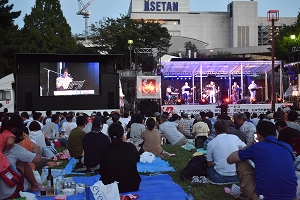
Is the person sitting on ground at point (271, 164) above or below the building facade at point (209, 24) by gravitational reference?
below

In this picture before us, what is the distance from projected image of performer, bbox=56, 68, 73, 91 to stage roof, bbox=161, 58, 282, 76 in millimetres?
5057

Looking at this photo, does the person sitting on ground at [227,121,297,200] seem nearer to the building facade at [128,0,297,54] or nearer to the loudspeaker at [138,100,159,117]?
the loudspeaker at [138,100,159,117]

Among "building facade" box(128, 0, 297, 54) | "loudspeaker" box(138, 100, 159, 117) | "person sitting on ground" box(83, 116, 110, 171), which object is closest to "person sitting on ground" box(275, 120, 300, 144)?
"person sitting on ground" box(83, 116, 110, 171)

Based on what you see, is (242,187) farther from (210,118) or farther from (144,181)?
(210,118)

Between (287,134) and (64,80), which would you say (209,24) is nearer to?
(64,80)

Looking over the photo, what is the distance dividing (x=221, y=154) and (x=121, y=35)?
33306 mm

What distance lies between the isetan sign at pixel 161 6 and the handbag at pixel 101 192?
57445 mm

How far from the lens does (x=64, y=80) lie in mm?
21938

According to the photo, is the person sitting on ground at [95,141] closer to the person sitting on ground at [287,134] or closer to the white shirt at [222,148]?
the white shirt at [222,148]

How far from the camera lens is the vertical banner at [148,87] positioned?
21234 mm

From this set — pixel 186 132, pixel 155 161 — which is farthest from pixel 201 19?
pixel 155 161

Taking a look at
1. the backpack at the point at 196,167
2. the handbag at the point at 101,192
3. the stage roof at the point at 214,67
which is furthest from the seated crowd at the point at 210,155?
the stage roof at the point at 214,67

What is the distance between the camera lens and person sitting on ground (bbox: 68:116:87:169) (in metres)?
7.93

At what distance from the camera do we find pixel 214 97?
77.6ft
